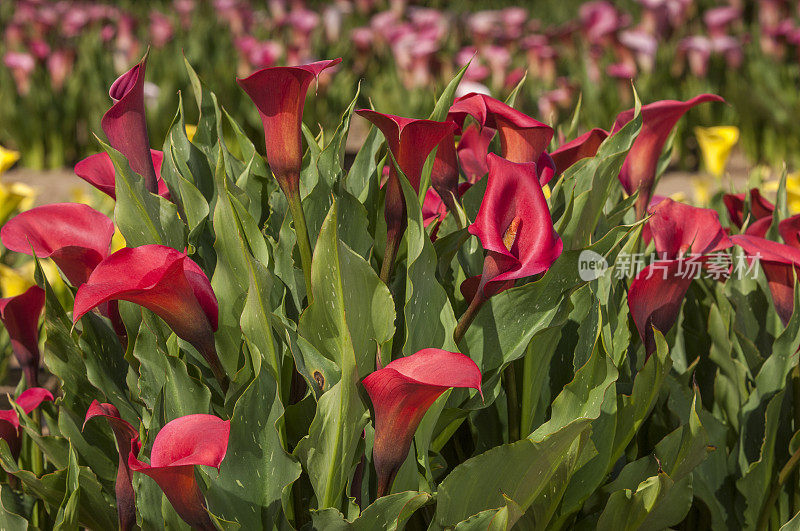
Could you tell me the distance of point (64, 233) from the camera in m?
0.80

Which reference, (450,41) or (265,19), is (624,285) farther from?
(265,19)

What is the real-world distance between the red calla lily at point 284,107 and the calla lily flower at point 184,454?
0.77 ft

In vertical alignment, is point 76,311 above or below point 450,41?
above

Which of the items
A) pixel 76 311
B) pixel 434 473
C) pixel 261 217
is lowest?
pixel 434 473

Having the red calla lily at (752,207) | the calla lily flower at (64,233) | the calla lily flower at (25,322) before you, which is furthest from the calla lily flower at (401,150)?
the red calla lily at (752,207)

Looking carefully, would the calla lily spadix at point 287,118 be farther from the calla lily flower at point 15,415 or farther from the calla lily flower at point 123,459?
the calla lily flower at point 15,415

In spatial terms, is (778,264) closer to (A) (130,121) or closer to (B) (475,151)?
(B) (475,151)

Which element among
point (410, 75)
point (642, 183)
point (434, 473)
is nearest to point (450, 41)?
point (410, 75)

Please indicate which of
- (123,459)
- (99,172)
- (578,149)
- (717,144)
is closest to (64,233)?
(99,172)

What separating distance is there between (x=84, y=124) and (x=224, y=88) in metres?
0.65

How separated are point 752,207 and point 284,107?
776 mm

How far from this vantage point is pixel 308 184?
35.1 inches

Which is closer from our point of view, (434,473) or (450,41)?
(434,473)

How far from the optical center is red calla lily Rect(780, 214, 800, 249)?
3.05 ft
